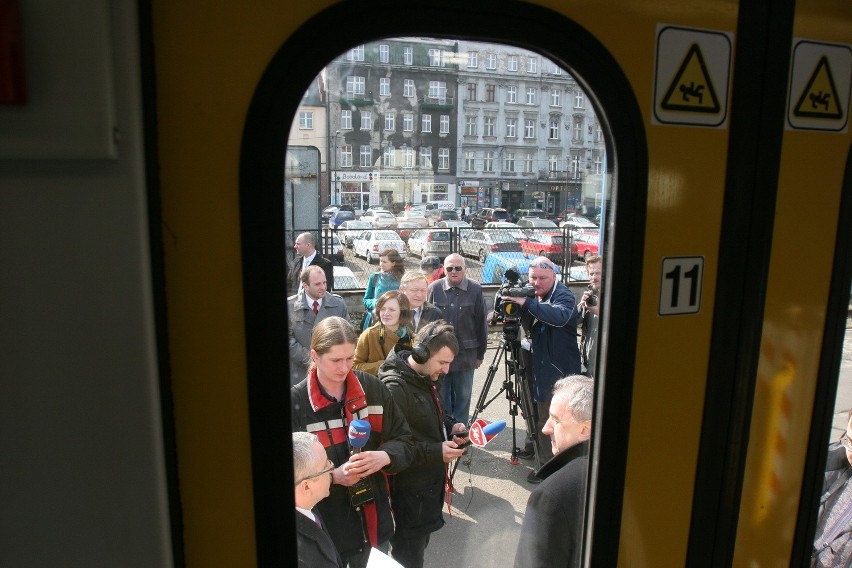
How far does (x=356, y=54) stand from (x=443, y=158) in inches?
12.3

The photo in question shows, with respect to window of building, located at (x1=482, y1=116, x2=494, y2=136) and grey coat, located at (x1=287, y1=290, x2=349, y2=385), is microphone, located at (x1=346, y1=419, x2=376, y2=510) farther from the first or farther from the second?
window of building, located at (x1=482, y1=116, x2=494, y2=136)

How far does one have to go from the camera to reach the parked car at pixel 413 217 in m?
1.33

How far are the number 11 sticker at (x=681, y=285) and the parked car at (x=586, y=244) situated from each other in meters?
0.14

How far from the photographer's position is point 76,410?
727 millimetres

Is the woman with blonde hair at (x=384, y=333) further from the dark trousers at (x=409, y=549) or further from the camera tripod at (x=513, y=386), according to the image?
the dark trousers at (x=409, y=549)

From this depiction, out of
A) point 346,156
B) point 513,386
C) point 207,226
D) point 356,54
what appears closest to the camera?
point 207,226

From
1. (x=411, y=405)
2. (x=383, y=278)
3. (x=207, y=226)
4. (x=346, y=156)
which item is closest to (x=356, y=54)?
(x=346, y=156)

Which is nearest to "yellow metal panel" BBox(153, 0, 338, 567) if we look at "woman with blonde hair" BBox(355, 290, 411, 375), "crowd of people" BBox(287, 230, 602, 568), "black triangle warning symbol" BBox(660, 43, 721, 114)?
"crowd of people" BBox(287, 230, 602, 568)

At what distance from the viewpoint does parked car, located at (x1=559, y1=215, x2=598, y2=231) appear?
134 centimetres

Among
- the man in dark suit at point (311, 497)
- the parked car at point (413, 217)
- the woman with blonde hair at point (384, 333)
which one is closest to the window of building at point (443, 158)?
the parked car at point (413, 217)

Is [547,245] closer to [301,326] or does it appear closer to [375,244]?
[375,244]

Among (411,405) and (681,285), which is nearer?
(681,285)

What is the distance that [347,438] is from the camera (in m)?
1.49

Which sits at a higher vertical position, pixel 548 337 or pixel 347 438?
pixel 548 337
